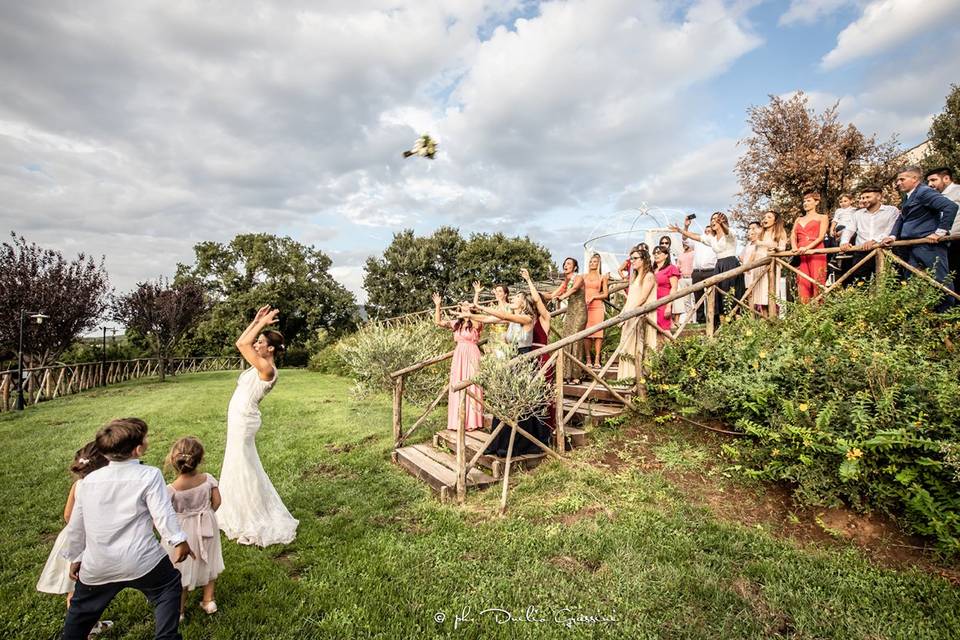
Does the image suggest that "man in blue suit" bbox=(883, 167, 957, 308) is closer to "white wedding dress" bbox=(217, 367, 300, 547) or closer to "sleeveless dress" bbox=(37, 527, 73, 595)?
"white wedding dress" bbox=(217, 367, 300, 547)

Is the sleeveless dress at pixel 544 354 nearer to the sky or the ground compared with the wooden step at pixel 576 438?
nearer to the sky

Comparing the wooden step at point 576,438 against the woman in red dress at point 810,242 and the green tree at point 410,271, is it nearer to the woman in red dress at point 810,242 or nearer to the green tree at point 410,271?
the woman in red dress at point 810,242

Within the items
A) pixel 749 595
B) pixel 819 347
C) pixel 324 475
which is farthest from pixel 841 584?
pixel 324 475

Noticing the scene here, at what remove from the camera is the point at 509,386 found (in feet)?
16.5

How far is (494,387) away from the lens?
200 inches

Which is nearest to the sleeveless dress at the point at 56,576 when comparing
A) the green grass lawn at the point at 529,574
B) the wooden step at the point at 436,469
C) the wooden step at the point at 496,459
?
the green grass lawn at the point at 529,574

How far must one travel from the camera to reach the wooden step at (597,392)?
6566 millimetres

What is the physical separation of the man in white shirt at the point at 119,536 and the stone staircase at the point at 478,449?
116 inches

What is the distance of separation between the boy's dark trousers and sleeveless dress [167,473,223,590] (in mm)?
665

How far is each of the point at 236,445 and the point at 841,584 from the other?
4.94 metres

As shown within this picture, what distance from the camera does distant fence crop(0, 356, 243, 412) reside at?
608 inches

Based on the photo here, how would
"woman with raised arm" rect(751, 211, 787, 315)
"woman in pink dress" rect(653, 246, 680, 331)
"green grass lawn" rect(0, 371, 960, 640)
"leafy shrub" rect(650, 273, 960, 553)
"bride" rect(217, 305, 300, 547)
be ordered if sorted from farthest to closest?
"woman in pink dress" rect(653, 246, 680, 331)
"woman with raised arm" rect(751, 211, 787, 315)
"bride" rect(217, 305, 300, 547)
"leafy shrub" rect(650, 273, 960, 553)
"green grass lawn" rect(0, 371, 960, 640)

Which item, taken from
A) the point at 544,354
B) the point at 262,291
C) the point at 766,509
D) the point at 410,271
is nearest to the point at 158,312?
the point at 262,291

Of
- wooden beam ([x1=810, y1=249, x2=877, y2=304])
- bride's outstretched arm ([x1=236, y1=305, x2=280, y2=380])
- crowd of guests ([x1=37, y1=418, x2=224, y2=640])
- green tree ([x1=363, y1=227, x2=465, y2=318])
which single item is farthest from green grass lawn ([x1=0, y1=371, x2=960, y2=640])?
green tree ([x1=363, y1=227, x2=465, y2=318])
